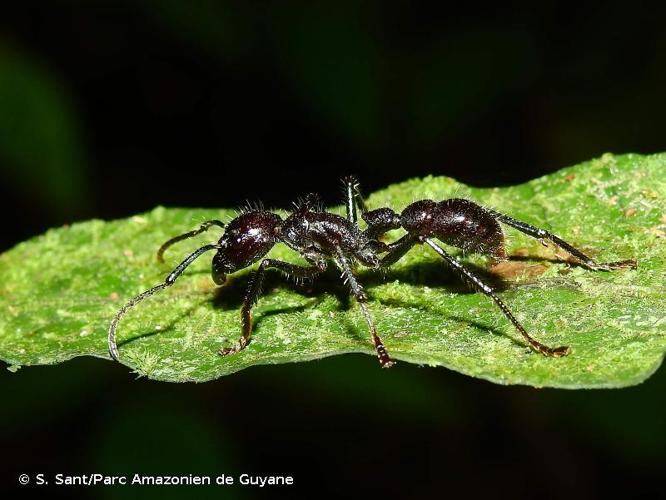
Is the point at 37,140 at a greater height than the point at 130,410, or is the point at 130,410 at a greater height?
the point at 37,140

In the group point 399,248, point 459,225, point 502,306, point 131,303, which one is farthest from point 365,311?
point 131,303

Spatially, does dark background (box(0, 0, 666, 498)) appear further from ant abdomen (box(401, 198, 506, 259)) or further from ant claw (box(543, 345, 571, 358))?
ant claw (box(543, 345, 571, 358))

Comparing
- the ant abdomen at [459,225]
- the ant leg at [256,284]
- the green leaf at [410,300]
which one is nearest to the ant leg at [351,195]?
the green leaf at [410,300]

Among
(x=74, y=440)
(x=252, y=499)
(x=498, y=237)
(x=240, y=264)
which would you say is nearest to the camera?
(x=498, y=237)

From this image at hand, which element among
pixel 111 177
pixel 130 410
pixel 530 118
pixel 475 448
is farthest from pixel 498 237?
pixel 111 177

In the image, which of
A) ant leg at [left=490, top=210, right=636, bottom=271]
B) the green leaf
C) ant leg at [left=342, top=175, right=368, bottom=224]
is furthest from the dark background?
ant leg at [left=490, top=210, right=636, bottom=271]

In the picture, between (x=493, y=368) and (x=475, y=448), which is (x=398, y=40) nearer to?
(x=475, y=448)

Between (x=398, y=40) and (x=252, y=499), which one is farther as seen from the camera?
(x=398, y=40)

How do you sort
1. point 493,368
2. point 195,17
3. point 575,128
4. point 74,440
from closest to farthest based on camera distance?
point 493,368, point 74,440, point 195,17, point 575,128
